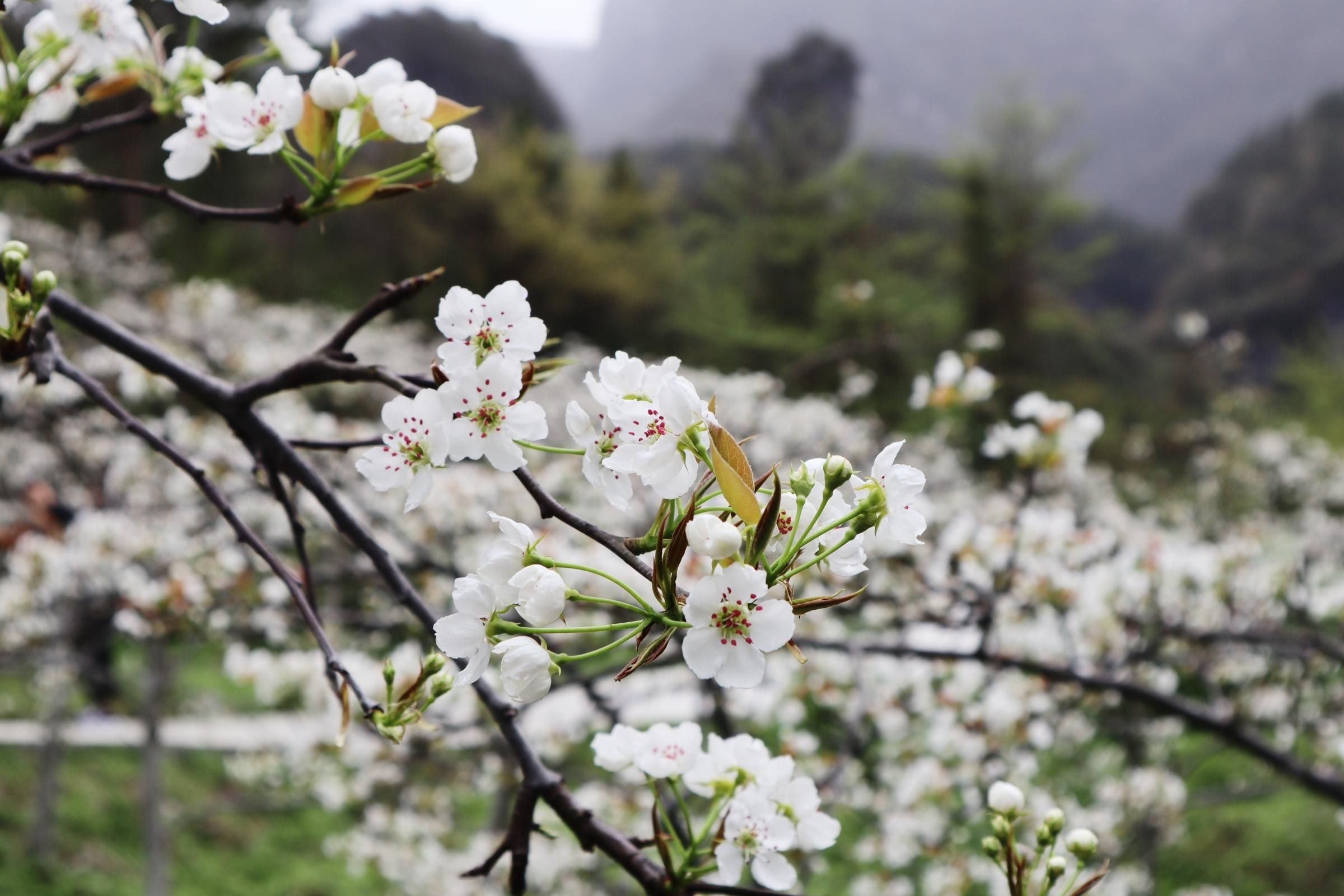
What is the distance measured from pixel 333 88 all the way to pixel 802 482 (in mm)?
498

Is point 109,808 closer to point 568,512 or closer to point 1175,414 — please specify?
point 568,512

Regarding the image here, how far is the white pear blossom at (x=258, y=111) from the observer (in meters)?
0.72

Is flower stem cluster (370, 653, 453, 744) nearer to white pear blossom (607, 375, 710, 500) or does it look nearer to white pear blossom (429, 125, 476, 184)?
white pear blossom (607, 375, 710, 500)

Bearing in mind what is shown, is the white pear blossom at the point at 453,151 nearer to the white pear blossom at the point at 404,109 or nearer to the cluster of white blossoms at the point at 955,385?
the white pear blossom at the point at 404,109

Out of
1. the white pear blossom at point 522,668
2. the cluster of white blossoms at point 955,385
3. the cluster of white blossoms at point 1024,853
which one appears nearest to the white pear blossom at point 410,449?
the white pear blossom at point 522,668

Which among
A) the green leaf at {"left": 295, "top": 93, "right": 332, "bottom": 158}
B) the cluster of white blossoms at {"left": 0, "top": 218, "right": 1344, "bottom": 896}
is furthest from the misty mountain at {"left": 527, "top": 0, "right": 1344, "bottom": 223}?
the green leaf at {"left": 295, "top": 93, "right": 332, "bottom": 158}

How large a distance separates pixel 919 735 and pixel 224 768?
440 cm

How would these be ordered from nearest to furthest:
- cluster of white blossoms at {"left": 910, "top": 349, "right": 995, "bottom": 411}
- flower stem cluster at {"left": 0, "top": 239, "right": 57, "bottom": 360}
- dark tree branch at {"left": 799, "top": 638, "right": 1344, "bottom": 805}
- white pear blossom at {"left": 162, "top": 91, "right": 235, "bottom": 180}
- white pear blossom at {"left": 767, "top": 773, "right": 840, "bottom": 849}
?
flower stem cluster at {"left": 0, "top": 239, "right": 57, "bottom": 360}
white pear blossom at {"left": 767, "top": 773, "right": 840, "bottom": 849}
white pear blossom at {"left": 162, "top": 91, "right": 235, "bottom": 180}
dark tree branch at {"left": 799, "top": 638, "right": 1344, "bottom": 805}
cluster of white blossoms at {"left": 910, "top": 349, "right": 995, "bottom": 411}

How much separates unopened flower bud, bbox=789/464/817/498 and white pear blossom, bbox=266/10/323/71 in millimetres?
792

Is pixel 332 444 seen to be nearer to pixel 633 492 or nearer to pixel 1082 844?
pixel 633 492

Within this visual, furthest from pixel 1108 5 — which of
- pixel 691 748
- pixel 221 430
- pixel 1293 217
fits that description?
pixel 691 748

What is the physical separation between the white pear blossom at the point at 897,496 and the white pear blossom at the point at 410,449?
271 millimetres

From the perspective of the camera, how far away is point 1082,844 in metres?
0.68

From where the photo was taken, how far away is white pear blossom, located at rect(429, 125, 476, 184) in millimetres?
706
